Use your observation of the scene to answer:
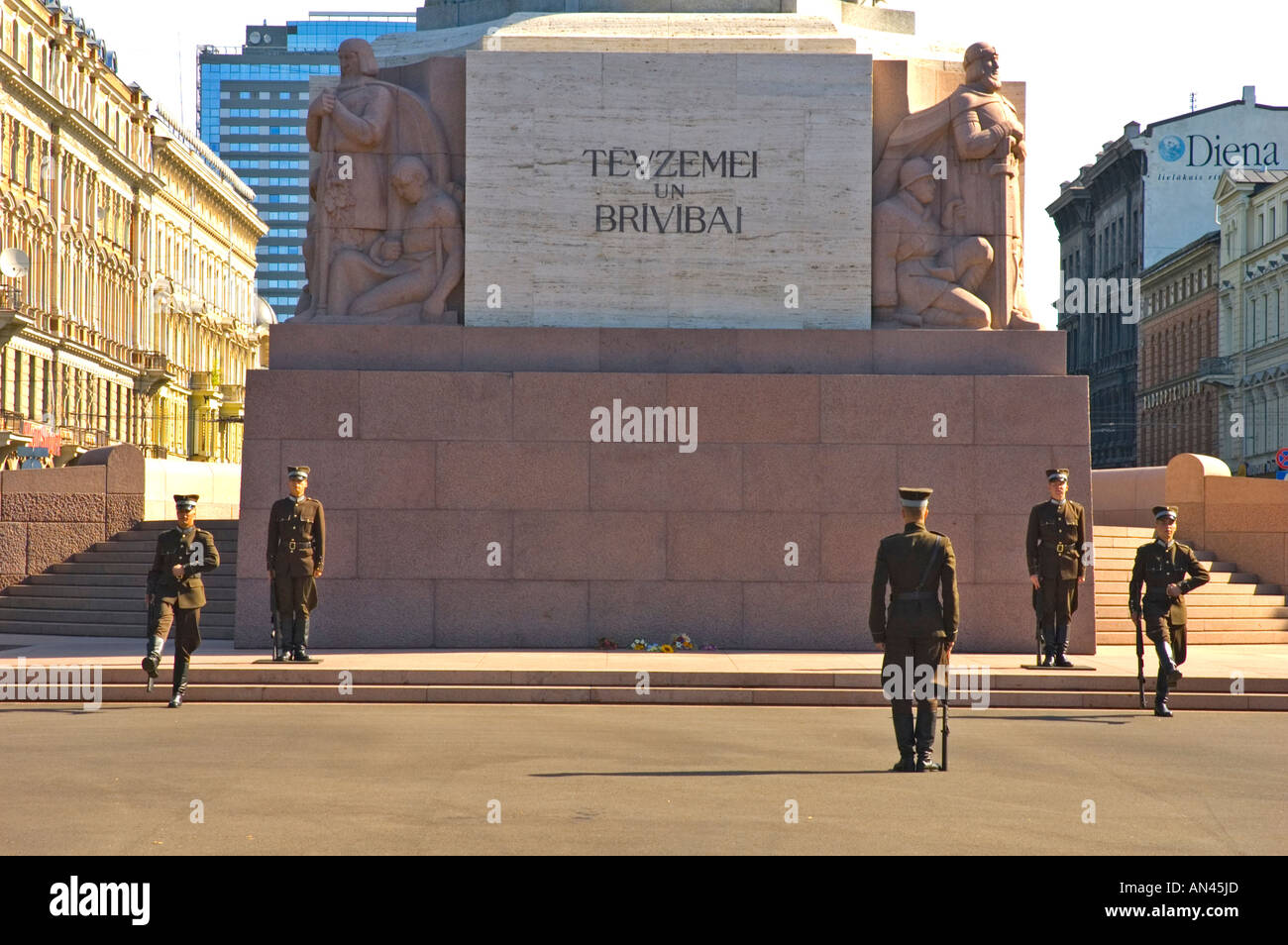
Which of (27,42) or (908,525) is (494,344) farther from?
(27,42)

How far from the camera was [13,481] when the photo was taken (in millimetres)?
24141

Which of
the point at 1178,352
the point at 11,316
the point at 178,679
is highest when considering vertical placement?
the point at 1178,352

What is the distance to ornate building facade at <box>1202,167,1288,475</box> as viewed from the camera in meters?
71.1

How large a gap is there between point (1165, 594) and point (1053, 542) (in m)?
1.97

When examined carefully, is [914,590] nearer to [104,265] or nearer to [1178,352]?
[104,265]

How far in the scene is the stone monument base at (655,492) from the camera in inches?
728

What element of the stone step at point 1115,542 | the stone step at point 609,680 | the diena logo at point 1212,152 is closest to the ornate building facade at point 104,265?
the stone step at point 1115,542

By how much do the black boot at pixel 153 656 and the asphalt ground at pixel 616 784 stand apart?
543 mm

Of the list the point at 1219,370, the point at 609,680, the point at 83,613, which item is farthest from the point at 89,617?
the point at 1219,370

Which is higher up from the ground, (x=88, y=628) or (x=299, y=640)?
(x=299, y=640)

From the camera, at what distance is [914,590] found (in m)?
11.4

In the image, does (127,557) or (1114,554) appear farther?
(127,557)

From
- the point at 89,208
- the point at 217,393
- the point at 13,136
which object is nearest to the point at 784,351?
the point at 13,136

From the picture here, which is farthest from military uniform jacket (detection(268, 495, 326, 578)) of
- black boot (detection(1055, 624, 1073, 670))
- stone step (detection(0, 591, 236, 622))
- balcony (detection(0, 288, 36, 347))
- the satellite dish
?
balcony (detection(0, 288, 36, 347))
